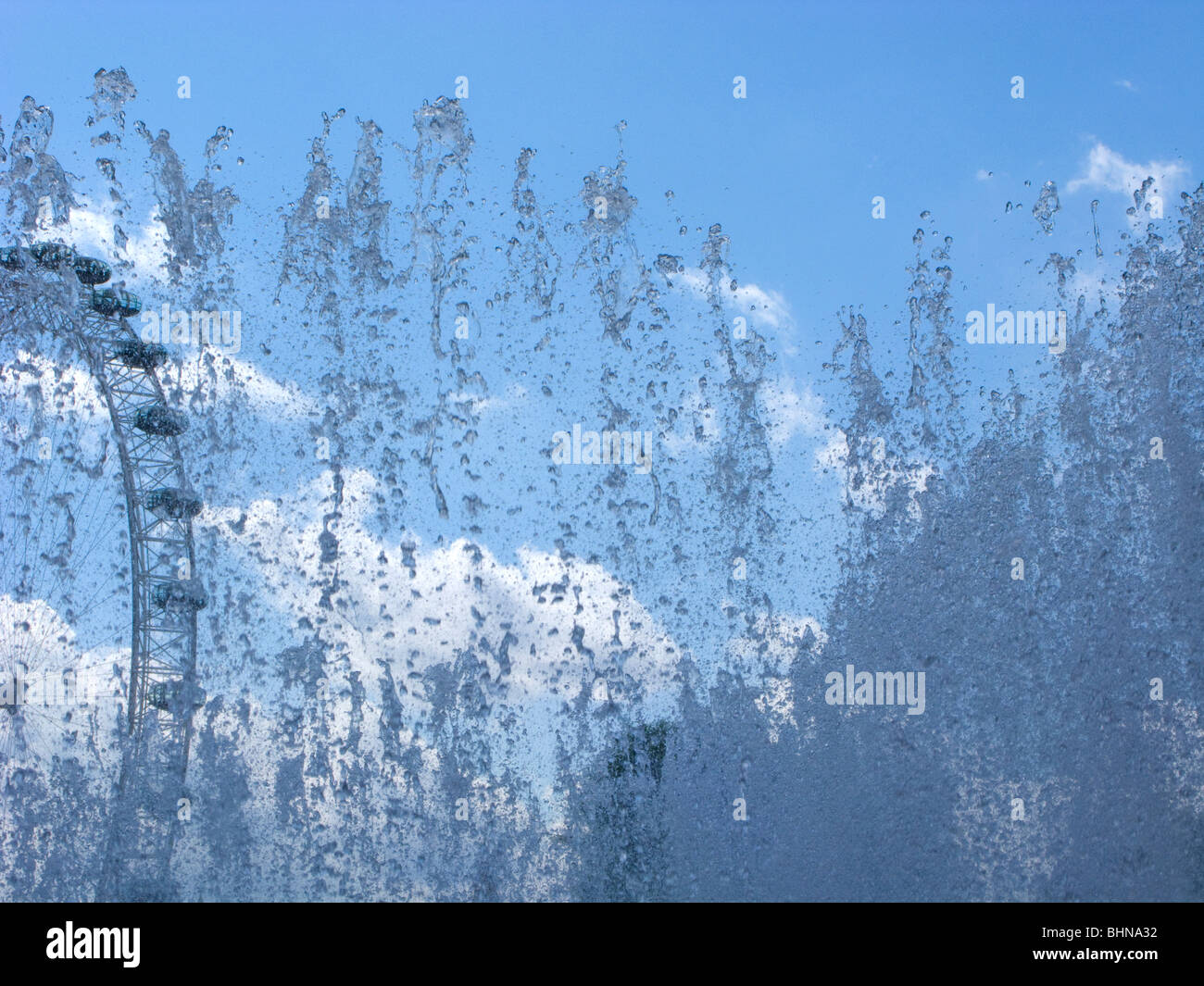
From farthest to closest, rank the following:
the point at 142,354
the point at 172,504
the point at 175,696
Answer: the point at 172,504, the point at 142,354, the point at 175,696

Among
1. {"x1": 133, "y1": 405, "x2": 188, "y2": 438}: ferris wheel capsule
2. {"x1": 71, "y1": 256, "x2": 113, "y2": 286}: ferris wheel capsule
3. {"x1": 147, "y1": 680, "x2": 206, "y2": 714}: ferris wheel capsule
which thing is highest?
{"x1": 71, "y1": 256, "x2": 113, "y2": 286}: ferris wheel capsule

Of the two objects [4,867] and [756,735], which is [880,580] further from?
[4,867]

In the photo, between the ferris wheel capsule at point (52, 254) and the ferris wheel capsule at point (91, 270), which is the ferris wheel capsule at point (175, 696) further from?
the ferris wheel capsule at point (52, 254)

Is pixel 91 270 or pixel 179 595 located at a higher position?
pixel 91 270

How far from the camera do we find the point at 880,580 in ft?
40.5

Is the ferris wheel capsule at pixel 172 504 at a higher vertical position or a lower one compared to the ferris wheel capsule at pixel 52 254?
lower

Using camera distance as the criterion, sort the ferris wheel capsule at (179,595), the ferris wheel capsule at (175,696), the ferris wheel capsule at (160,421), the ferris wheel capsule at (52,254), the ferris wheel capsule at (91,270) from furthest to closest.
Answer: the ferris wheel capsule at (91,270) < the ferris wheel capsule at (52,254) < the ferris wheel capsule at (160,421) < the ferris wheel capsule at (179,595) < the ferris wheel capsule at (175,696)

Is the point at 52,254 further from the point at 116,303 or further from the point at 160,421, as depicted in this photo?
the point at 160,421

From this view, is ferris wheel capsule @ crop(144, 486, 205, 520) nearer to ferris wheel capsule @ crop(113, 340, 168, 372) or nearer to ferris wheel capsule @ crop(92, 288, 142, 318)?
ferris wheel capsule @ crop(113, 340, 168, 372)

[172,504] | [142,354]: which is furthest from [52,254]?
[172,504]

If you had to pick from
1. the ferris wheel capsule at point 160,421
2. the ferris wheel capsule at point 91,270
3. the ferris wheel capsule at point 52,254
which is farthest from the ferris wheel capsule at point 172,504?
the ferris wheel capsule at point 52,254

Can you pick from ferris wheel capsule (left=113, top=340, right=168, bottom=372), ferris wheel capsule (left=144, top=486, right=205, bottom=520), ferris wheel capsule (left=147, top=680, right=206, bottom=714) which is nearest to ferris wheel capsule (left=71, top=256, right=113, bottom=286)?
ferris wheel capsule (left=113, top=340, right=168, bottom=372)

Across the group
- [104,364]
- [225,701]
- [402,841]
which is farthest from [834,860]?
[104,364]
